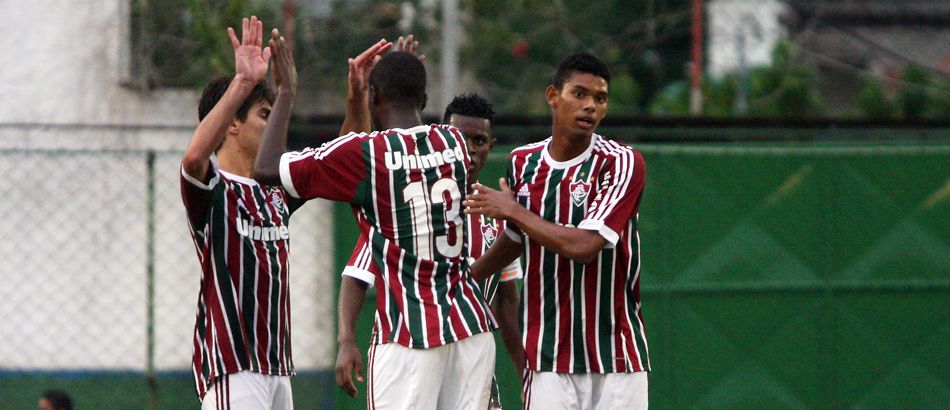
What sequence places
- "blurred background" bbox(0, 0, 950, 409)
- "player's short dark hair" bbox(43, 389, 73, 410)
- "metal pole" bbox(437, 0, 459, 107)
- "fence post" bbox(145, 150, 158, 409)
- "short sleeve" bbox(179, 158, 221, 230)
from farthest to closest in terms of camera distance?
1. "metal pole" bbox(437, 0, 459, 107)
2. "blurred background" bbox(0, 0, 950, 409)
3. "fence post" bbox(145, 150, 158, 409)
4. "player's short dark hair" bbox(43, 389, 73, 410)
5. "short sleeve" bbox(179, 158, 221, 230)

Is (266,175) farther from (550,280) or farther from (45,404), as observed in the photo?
(45,404)

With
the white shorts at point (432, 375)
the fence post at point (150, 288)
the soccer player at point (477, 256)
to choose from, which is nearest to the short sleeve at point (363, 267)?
the soccer player at point (477, 256)

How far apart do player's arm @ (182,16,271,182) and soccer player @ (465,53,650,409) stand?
3.81 ft

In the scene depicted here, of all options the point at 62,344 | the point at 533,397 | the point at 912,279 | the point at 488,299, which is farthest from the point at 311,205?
the point at 912,279

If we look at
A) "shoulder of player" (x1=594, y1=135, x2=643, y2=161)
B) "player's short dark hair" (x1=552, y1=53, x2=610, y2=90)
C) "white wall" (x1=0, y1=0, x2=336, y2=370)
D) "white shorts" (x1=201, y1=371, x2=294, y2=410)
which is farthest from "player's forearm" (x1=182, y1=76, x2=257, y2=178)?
"white wall" (x1=0, y1=0, x2=336, y2=370)

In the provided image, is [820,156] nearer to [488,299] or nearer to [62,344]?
[488,299]

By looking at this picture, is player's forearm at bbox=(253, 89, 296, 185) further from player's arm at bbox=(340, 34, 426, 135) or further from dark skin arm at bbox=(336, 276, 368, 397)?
dark skin arm at bbox=(336, 276, 368, 397)

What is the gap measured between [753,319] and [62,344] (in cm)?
450

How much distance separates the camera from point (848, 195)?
327 inches

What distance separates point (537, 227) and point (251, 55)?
1275mm

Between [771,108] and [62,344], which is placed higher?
[771,108]

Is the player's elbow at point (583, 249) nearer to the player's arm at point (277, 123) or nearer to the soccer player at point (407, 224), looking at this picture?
the soccer player at point (407, 224)

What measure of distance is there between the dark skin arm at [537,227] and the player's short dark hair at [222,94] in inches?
39.8

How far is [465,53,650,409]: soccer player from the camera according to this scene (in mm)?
5164
